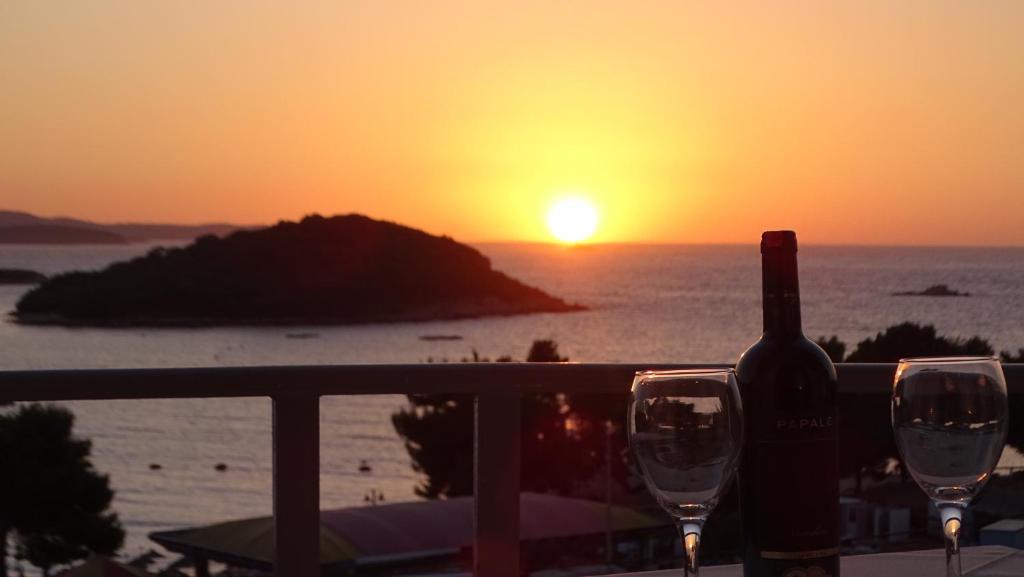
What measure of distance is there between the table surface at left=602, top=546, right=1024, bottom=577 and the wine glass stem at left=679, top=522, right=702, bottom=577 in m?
0.29

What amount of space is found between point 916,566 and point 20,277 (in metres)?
53.5

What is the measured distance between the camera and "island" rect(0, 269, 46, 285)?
48625 millimetres

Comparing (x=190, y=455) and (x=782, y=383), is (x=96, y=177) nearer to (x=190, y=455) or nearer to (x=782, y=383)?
(x=190, y=455)

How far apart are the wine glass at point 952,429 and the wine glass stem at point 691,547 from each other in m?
0.19

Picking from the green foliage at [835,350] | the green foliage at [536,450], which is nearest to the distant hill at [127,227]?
the green foliage at [536,450]

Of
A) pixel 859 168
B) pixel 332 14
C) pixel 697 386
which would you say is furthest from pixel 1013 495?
pixel 859 168

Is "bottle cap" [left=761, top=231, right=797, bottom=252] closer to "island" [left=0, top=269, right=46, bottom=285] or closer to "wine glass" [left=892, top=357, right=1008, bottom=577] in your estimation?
"wine glass" [left=892, top=357, right=1008, bottom=577]

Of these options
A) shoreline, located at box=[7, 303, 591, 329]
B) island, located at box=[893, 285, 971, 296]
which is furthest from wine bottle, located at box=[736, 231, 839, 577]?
shoreline, located at box=[7, 303, 591, 329]

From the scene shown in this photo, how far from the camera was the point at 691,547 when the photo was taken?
794 mm

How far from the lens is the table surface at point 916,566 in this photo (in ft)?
3.66

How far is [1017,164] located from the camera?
82.7 ft

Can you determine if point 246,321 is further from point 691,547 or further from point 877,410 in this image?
point 691,547

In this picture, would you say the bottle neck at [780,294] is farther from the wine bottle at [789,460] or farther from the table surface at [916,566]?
the table surface at [916,566]

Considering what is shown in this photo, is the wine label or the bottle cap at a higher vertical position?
the bottle cap
